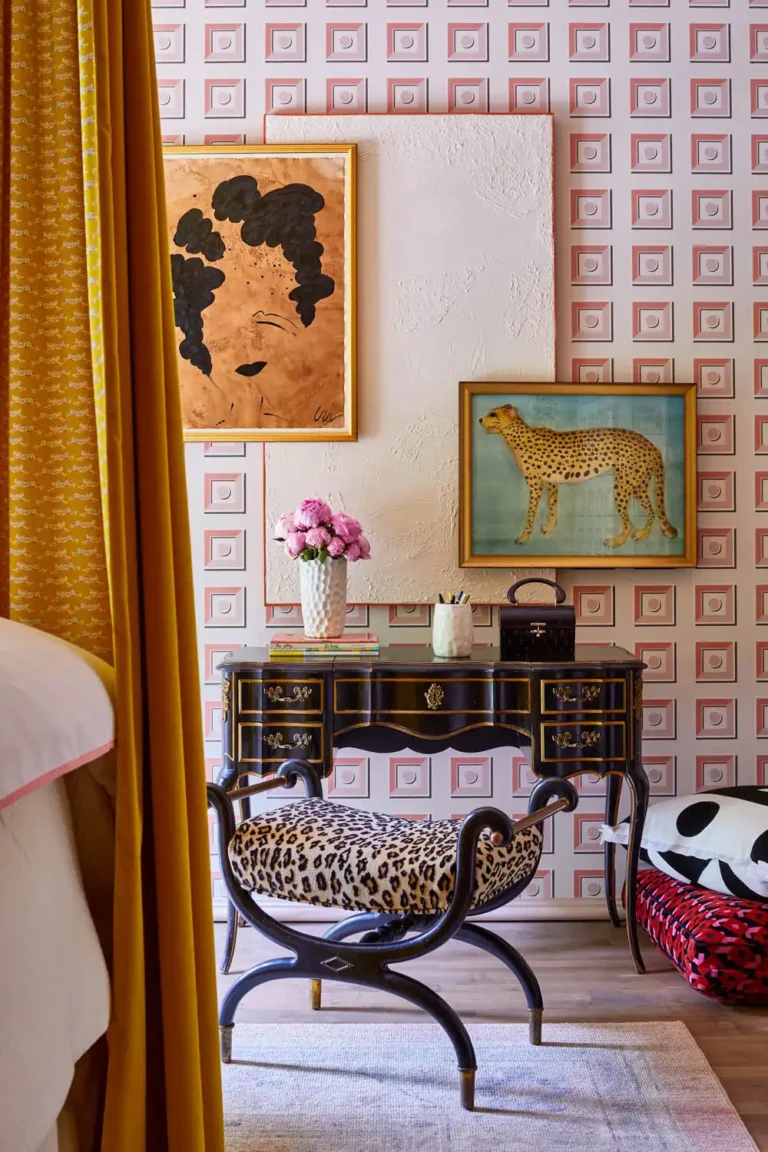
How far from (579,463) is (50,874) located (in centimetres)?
244

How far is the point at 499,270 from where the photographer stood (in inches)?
124

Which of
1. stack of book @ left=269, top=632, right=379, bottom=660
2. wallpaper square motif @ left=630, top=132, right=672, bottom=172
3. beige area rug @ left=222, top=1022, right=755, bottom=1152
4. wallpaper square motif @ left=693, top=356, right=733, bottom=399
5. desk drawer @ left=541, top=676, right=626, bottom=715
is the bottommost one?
beige area rug @ left=222, top=1022, right=755, bottom=1152

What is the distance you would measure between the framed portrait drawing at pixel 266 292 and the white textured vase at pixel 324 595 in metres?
0.52

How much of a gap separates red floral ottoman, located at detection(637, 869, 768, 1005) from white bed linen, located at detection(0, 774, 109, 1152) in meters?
1.80

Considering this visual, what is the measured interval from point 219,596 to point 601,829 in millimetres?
1527

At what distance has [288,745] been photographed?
2.63 metres

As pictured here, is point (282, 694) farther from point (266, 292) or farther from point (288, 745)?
point (266, 292)

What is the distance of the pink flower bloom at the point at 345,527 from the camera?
2.87 metres

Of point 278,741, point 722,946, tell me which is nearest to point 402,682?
point 278,741

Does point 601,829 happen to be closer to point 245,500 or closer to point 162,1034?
point 245,500

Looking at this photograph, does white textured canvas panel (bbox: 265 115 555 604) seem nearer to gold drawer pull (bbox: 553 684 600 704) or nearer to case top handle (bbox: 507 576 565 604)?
case top handle (bbox: 507 576 565 604)

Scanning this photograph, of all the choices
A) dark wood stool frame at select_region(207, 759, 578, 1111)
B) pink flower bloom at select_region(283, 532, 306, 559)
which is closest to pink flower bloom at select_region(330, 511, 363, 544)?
pink flower bloom at select_region(283, 532, 306, 559)

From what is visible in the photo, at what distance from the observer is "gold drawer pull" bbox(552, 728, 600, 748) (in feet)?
8.70
